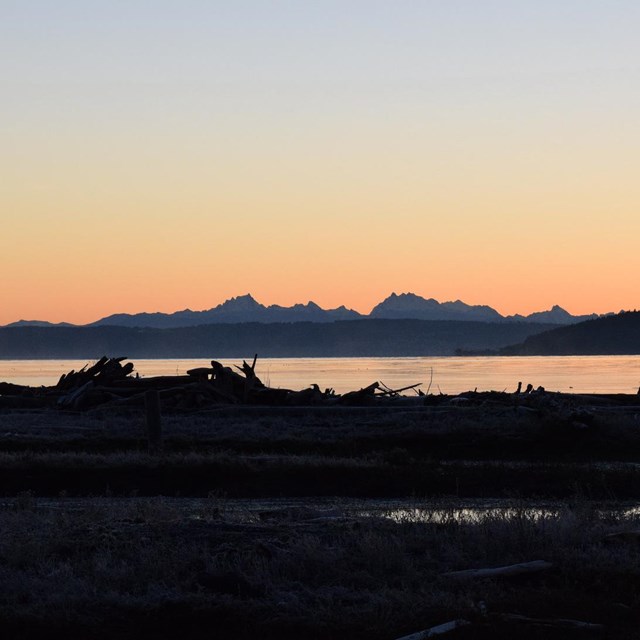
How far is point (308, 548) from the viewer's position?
9945 mm

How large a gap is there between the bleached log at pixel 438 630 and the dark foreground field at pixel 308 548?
0.05 metres

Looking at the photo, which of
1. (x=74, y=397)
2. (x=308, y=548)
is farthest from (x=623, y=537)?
(x=74, y=397)

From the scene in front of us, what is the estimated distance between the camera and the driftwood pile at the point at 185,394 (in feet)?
98.9

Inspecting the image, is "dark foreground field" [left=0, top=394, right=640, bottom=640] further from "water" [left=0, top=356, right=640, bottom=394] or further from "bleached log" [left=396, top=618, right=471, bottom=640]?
"water" [left=0, top=356, right=640, bottom=394]

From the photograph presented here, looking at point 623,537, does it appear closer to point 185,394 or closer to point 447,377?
point 185,394

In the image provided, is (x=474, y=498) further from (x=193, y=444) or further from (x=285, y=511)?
(x=193, y=444)

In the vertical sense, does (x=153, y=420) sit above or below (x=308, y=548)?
above

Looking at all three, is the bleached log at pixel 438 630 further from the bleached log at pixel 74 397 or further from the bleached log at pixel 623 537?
the bleached log at pixel 74 397

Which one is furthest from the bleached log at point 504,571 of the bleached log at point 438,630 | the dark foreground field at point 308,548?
the bleached log at point 438,630

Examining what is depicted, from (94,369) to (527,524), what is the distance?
23928mm

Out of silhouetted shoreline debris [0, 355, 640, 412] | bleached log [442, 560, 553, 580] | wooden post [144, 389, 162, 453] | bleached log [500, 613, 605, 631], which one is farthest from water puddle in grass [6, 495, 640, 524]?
silhouetted shoreline debris [0, 355, 640, 412]

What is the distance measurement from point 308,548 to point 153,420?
12.7 metres

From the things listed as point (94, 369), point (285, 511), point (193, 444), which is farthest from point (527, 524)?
point (94, 369)

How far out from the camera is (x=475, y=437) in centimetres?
2447
